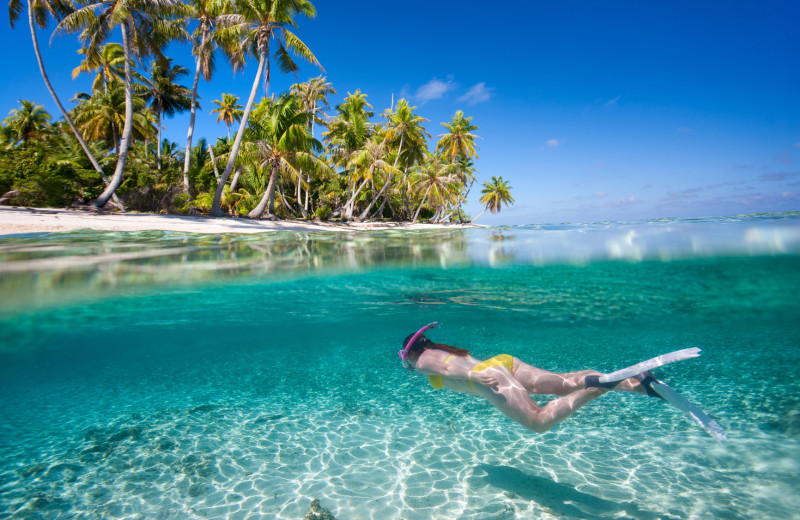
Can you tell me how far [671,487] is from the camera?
475cm

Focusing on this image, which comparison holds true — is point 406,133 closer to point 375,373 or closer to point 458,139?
point 458,139

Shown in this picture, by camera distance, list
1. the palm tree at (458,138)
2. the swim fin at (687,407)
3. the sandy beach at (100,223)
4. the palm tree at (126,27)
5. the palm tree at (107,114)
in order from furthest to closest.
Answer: the palm tree at (458,138)
the palm tree at (107,114)
the palm tree at (126,27)
the sandy beach at (100,223)
the swim fin at (687,407)

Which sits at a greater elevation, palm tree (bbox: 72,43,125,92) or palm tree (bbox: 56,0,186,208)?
palm tree (bbox: 72,43,125,92)

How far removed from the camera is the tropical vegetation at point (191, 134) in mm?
20984

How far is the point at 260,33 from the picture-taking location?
2183cm

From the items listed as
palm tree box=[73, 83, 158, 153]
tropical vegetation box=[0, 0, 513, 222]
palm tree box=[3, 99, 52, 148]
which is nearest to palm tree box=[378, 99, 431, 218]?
tropical vegetation box=[0, 0, 513, 222]

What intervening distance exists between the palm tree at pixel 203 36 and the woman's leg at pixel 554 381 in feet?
93.8

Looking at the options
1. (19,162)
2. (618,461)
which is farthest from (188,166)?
(618,461)

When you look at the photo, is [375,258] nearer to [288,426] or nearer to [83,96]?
[288,426]

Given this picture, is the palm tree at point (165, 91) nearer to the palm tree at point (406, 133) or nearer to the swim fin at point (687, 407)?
the palm tree at point (406, 133)

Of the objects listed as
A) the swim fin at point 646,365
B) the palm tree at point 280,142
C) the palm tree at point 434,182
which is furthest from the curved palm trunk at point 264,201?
the swim fin at point 646,365

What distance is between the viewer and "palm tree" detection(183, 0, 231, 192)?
25.8 metres

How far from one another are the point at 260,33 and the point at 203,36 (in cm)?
883

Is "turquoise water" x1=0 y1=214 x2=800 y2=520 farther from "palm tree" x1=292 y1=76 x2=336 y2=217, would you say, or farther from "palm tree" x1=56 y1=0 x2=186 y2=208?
"palm tree" x1=292 y1=76 x2=336 y2=217
